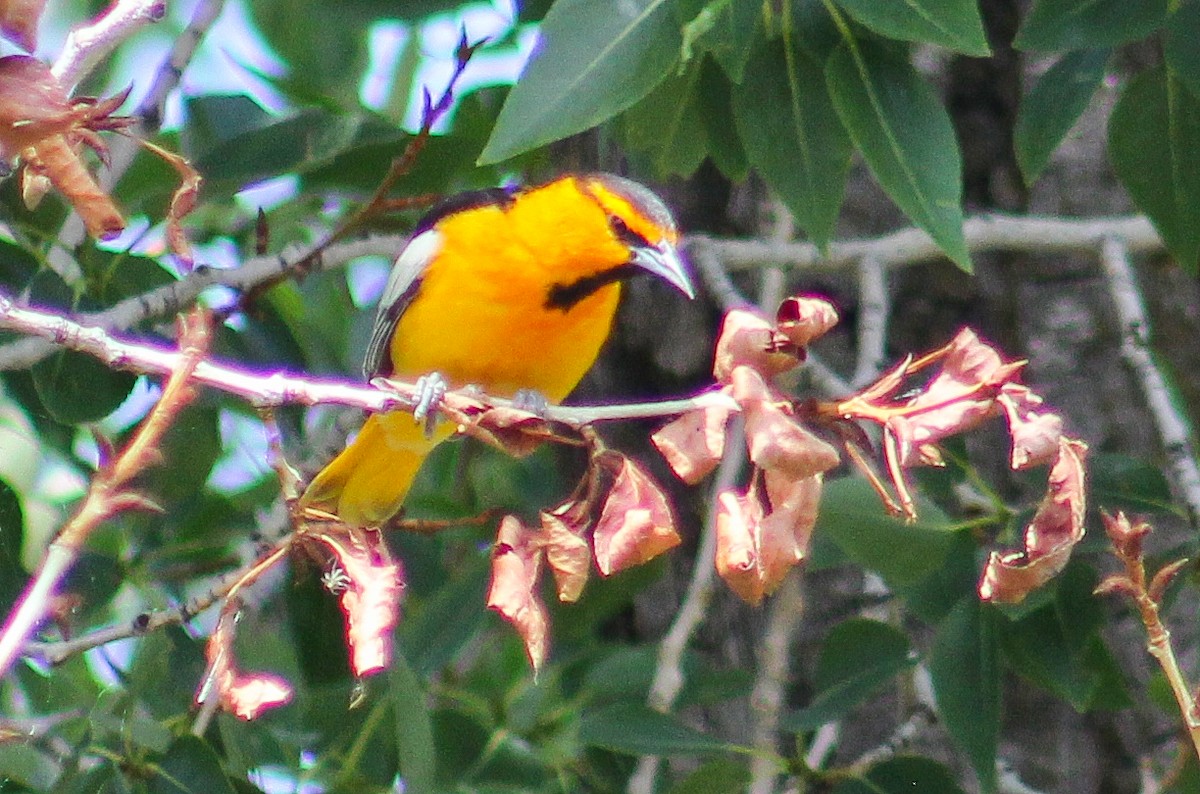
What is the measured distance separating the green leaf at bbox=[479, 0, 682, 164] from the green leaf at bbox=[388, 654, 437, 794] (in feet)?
3.01

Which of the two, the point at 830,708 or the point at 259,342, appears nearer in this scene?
the point at 830,708

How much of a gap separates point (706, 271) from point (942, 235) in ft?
3.30

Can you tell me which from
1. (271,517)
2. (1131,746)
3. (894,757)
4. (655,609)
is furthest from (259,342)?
(1131,746)

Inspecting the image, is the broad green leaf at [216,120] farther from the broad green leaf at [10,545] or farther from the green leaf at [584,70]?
the green leaf at [584,70]

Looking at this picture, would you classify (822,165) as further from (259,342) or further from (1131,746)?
(1131,746)

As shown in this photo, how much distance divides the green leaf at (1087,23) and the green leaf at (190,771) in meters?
1.55

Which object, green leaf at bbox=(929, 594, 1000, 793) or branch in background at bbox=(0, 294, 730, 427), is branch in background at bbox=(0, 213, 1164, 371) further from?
branch in background at bbox=(0, 294, 730, 427)

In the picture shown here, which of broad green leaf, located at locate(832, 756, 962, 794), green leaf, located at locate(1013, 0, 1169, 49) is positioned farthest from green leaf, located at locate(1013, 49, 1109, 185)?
broad green leaf, located at locate(832, 756, 962, 794)

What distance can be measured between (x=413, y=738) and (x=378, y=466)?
2.54 feet

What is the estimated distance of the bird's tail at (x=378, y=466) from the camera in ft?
9.53

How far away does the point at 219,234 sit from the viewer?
135 inches

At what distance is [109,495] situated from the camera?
1.01 metres

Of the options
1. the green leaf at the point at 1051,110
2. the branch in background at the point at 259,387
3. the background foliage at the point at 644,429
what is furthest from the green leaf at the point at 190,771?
→ the green leaf at the point at 1051,110

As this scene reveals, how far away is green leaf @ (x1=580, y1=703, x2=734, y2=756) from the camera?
2508 mm
